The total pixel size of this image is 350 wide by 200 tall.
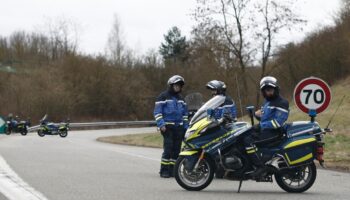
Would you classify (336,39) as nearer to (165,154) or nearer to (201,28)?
(201,28)

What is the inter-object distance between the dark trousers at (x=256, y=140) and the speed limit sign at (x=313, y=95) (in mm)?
4076

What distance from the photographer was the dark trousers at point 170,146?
12422 mm

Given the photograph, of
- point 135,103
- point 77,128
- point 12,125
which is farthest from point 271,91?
point 135,103

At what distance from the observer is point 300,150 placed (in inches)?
396

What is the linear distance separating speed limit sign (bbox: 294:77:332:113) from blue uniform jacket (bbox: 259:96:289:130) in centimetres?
390

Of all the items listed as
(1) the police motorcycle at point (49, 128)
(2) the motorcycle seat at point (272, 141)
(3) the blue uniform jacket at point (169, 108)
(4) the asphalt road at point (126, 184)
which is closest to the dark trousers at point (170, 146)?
(3) the blue uniform jacket at point (169, 108)

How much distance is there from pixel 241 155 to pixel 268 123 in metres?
0.63

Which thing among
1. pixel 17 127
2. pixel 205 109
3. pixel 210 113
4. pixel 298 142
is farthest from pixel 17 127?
pixel 298 142

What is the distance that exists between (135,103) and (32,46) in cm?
1921

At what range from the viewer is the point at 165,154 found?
12.5m

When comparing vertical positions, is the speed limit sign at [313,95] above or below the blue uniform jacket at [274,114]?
above

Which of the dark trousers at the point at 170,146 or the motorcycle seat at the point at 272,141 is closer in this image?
the motorcycle seat at the point at 272,141

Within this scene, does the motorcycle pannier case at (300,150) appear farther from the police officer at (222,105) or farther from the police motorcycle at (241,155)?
the police officer at (222,105)

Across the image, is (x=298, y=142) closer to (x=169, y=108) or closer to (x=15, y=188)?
(x=169, y=108)
